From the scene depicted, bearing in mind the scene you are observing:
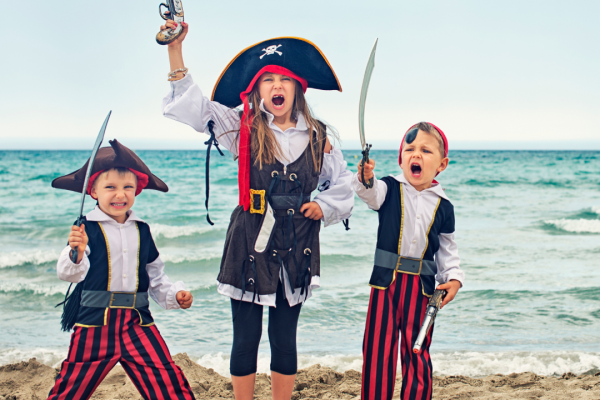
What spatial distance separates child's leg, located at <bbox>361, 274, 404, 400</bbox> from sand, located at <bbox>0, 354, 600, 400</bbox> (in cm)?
87

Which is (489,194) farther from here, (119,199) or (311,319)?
(119,199)

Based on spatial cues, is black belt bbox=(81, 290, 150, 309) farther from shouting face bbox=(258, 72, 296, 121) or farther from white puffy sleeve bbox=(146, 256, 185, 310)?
shouting face bbox=(258, 72, 296, 121)

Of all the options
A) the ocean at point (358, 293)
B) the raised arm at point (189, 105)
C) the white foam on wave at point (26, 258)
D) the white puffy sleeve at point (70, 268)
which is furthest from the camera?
the white foam on wave at point (26, 258)

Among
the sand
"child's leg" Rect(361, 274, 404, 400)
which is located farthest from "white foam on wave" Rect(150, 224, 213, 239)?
"child's leg" Rect(361, 274, 404, 400)

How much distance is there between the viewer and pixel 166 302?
2279 mm

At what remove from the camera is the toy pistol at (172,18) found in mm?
2158

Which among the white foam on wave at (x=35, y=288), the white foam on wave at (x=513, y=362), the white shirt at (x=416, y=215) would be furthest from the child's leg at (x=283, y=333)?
the white foam on wave at (x=35, y=288)

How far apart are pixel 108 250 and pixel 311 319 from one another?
9.13 feet

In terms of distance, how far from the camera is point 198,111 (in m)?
2.28

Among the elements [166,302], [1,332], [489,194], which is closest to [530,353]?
[166,302]

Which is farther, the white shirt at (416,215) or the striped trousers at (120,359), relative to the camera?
the white shirt at (416,215)

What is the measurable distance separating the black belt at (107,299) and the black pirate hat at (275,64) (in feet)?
3.10

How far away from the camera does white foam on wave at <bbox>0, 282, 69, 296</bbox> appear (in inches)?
215

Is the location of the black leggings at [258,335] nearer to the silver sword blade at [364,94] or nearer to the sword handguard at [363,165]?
the sword handguard at [363,165]
